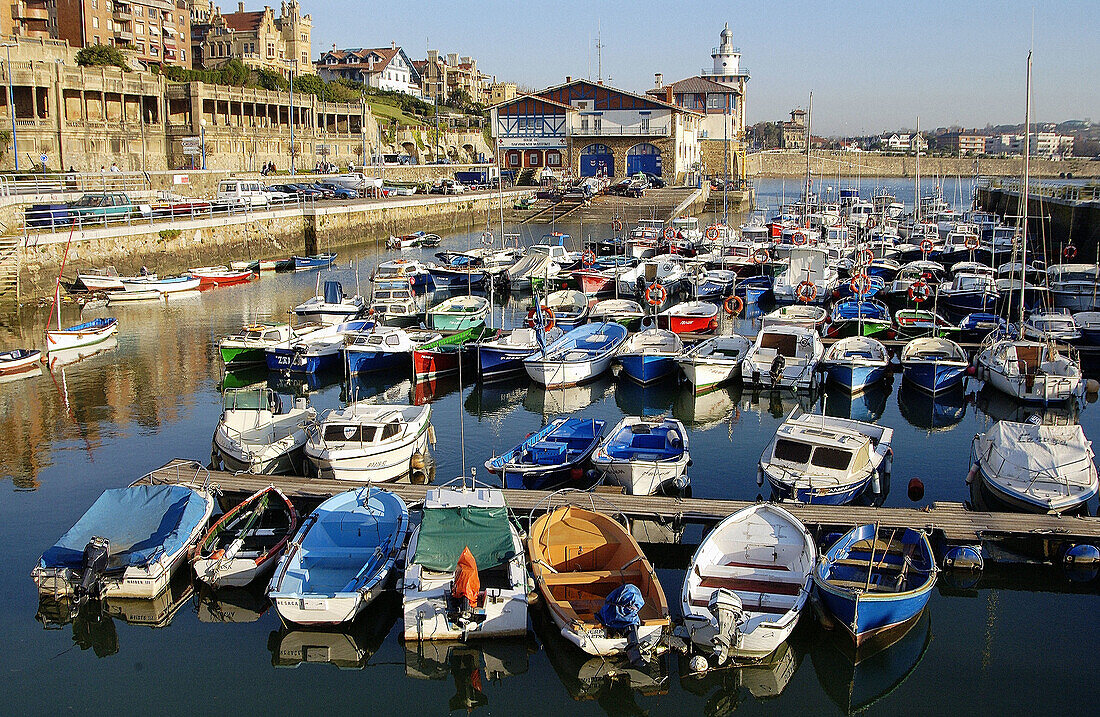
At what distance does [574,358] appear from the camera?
24.0m

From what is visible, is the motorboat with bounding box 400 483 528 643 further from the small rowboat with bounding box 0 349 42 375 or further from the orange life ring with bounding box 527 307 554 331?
the small rowboat with bounding box 0 349 42 375

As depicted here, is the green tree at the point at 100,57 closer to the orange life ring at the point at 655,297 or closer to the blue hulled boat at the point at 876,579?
the orange life ring at the point at 655,297

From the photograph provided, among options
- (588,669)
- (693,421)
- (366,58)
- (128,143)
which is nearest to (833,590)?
(588,669)

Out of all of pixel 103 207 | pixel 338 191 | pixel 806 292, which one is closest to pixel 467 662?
pixel 806 292

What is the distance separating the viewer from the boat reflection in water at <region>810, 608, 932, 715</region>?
1136 centimetres

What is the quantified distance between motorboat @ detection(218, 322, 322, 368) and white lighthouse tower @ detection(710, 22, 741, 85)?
92135mm

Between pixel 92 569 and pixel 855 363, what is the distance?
17755 millimetres

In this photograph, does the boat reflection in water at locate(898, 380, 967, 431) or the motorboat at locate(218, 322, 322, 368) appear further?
the motorboat at locate(218, 322, 322, 368)

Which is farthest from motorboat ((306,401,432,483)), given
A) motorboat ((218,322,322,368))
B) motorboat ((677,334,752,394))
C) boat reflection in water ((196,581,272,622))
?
motorboat ((218,322,322,368))

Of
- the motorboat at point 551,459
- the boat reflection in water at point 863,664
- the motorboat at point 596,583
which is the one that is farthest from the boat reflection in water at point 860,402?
the motorboat at point 596,583

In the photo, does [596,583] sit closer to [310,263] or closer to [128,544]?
[128,544]

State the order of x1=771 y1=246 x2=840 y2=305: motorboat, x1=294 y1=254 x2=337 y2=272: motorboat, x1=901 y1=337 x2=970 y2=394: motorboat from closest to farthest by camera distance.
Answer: x1=901 y1=337 x2=970 y2=394: motorboat
x1=771 y1=246 x2=840 y2=305: motorboat
x1=294 y1=254 x2=337 y2=272: motorboat

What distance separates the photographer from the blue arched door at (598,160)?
77.2 m

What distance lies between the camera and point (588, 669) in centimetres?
1155
